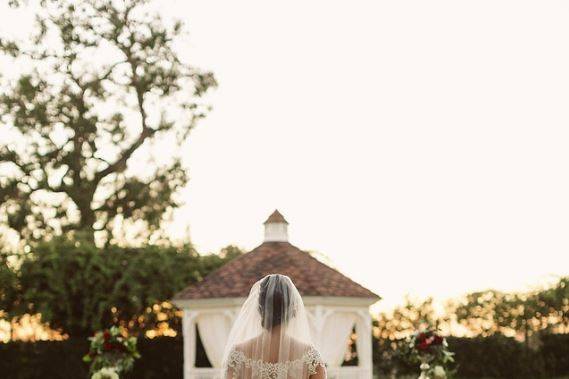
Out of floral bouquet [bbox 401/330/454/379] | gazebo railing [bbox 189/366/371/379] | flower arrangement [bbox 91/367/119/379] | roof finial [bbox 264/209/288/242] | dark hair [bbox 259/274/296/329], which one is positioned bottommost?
gazebo railing [bbox 189/366/371/379]

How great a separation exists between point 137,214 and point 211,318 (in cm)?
979

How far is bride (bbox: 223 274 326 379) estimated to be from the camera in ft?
18.7

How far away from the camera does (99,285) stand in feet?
86.8

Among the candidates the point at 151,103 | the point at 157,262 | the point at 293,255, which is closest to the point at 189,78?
the point at 151,103

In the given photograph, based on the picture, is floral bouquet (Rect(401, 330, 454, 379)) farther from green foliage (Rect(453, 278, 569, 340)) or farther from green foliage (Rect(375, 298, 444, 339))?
green foliage (Rect(453, 278, 569, 340))

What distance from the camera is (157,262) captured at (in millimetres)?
27062

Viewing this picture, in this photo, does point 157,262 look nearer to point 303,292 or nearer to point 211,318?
point 211,318

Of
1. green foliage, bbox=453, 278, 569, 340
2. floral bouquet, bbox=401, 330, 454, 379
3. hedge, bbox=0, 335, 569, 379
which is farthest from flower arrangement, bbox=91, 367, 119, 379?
green foliage, bbox=453, 278, 569, 340

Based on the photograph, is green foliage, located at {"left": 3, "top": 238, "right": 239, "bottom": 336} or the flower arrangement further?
green foliage, located at {"left": 3, "top": 238, "right": 239, "bottom": 336}

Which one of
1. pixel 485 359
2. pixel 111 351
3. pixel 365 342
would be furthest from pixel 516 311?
pixel 111 351

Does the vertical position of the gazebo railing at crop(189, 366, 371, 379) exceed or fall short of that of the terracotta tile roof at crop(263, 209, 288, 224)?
it falls short

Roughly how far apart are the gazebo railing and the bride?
16.0m

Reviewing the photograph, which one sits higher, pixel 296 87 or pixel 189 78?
pixel 189 78

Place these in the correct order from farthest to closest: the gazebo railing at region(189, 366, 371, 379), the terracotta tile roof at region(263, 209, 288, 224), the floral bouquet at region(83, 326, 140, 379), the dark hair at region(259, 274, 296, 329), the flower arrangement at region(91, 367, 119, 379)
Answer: the terracotta tile roof at region(263, 209, 288, 224) → the gazebo railing at region(189, 366, 371, 379) → the floral bouquet at region(83, 326, 140, 379) → the flower arrangement at region(91, 367, 119, 379) → the dark hair at region(259, 274, 296, 329)
